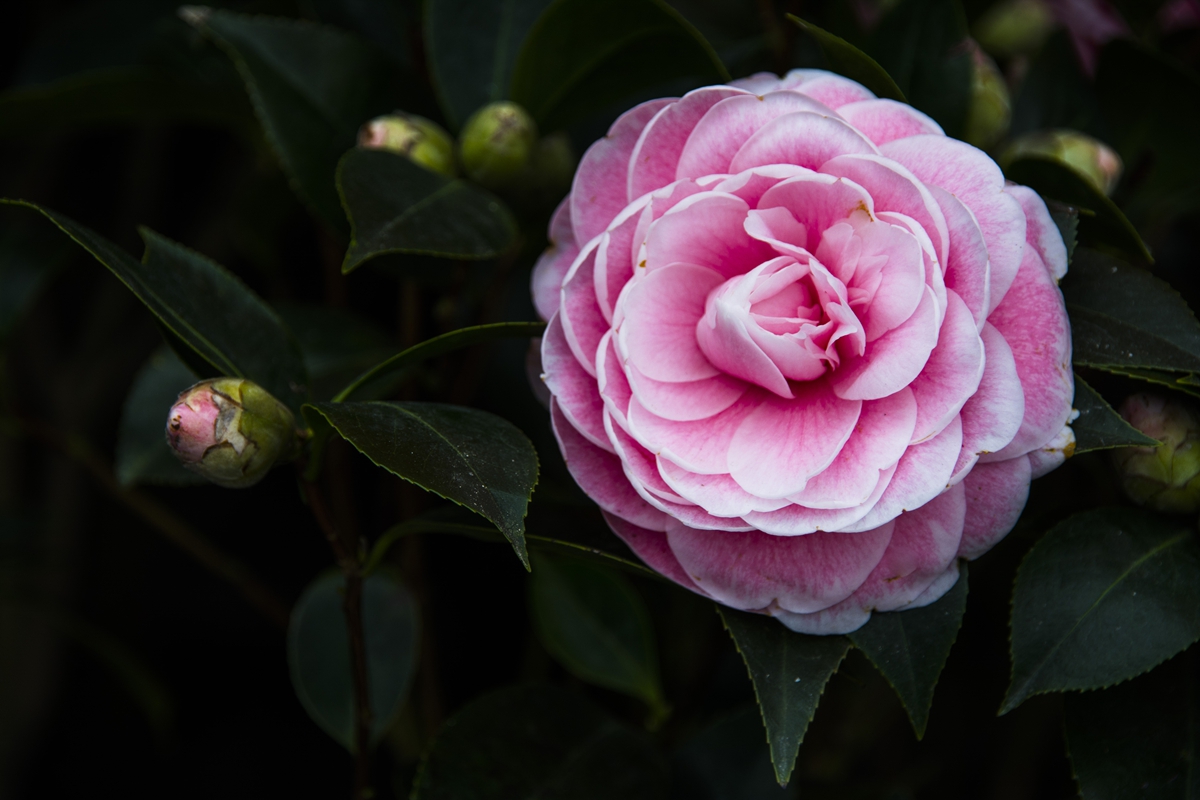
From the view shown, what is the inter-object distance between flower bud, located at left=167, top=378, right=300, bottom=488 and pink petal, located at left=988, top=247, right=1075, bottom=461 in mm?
394

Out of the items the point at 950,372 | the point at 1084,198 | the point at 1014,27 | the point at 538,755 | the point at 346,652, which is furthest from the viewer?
the point at 1014,27

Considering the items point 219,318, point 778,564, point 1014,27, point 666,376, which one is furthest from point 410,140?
point 1014,27

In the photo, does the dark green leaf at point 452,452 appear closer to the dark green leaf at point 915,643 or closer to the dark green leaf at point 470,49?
the dark green leaf at point 915,643

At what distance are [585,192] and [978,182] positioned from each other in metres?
Answer: 0.21

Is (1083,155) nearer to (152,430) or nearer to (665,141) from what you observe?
(665,141)

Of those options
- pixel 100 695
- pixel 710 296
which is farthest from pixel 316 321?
pixel 100 695

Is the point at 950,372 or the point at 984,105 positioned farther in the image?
the point at 984,105

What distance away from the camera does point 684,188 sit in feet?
1.66

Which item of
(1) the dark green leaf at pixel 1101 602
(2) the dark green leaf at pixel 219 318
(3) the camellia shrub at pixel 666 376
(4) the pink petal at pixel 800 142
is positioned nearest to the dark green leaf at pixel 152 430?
(3) the camellia shrub at pixel 666 376

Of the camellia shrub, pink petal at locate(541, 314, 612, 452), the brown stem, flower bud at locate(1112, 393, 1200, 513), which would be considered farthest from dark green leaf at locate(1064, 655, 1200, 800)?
the brown stem

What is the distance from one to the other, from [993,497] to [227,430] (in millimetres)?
411

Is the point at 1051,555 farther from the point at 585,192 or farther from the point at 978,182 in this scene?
the point at 585,192

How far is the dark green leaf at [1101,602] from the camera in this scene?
0.49 metres

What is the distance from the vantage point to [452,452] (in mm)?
478
